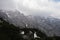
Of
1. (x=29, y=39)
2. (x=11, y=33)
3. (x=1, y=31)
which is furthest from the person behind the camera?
(x=29, y=39)

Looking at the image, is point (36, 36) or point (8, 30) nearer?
point (8, 30)

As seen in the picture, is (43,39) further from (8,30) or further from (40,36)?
(8,30)

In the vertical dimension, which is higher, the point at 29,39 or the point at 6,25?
the point at 6,25

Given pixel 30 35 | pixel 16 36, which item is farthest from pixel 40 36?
pixel 16 36

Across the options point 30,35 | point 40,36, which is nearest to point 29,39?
point 30,35

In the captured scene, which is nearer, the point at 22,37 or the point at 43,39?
the point at 22,37

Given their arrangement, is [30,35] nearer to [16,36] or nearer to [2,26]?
[16,36]

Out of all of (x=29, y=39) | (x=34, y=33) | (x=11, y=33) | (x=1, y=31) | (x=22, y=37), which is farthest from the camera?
(x=34, y=33)

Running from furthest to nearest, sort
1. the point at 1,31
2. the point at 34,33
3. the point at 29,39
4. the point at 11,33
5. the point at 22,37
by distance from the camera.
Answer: the point at 34,33 < the point at 29,39 < the point at 22,37 < the point at 11,33 < the point at 1,31

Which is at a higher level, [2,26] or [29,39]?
[2,26]
